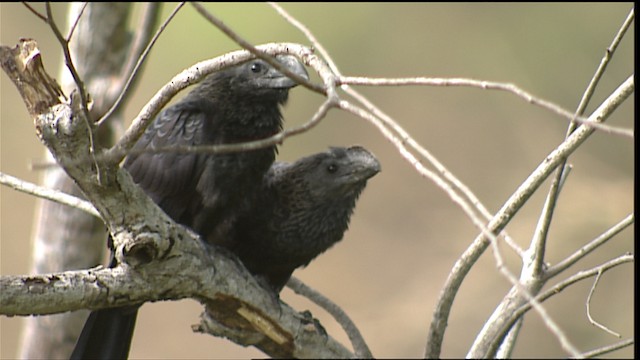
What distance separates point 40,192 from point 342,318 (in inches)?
39.2

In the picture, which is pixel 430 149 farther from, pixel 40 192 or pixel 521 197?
pixel 521 197

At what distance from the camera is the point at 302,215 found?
3.23 metres

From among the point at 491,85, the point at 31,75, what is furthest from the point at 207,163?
the point at 491,85

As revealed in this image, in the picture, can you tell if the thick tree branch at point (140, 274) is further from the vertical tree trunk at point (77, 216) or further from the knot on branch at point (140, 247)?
the vertical tree trunk at point (77, 216)

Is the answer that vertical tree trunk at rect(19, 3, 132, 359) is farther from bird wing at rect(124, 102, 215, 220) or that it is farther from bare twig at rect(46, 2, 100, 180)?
bare twig at rect(46, 2, 100, 180)

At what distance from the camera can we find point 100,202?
2.21m

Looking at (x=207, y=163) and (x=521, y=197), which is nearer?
(x=521, y=197)

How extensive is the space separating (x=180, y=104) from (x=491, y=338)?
4.61ft

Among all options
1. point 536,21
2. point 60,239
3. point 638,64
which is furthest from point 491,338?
point 536,21

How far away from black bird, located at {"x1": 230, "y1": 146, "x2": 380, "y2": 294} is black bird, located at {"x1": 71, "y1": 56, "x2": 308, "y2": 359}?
0.34 ft

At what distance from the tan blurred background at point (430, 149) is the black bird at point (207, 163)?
198 centimetres

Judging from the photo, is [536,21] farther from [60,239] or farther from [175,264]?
[175,264]

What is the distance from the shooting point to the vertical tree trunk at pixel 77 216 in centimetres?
399

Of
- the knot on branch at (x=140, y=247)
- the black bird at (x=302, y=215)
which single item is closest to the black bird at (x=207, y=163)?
the black bird at (x=302, y=215)
